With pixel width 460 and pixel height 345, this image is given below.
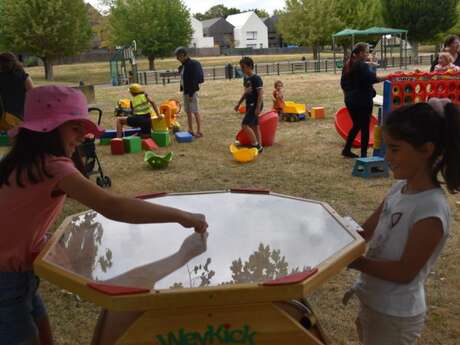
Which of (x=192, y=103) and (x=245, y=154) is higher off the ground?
(x=192, y=103)

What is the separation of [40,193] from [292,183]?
401 cm

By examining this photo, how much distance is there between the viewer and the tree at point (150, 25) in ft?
119

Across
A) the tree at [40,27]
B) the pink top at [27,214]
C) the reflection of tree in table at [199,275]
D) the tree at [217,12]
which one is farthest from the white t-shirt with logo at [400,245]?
the tree at [217,12]

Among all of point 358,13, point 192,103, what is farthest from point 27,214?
point 358,13

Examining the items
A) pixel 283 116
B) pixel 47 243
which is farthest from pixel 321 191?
pixel 283 116

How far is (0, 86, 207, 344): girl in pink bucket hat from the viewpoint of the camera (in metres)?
1.44

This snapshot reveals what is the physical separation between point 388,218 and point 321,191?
345 cm

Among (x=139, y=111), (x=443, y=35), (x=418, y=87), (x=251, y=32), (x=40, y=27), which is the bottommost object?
(x=139, y=111)

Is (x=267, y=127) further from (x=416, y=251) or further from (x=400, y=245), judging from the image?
(x=416, y=251)

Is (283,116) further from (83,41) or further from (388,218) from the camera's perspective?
(83,41)

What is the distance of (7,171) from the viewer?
155cm

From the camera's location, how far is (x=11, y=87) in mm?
5402

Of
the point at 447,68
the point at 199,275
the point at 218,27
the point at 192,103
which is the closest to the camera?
the point at 199,275

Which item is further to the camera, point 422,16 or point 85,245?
point 422,16
